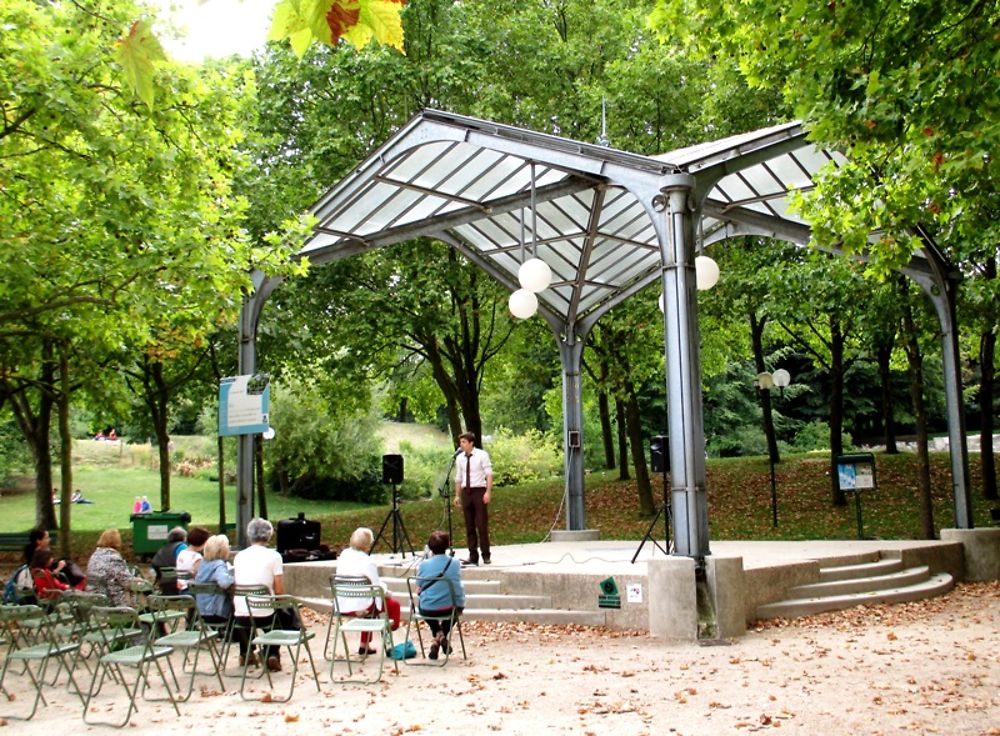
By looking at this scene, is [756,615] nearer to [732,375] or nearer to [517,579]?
[517,579]

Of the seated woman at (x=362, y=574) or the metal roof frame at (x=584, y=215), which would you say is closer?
the seated woman at (x=362, y=574)

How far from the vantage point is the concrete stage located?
921 cm

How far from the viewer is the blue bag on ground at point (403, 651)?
8406 mm

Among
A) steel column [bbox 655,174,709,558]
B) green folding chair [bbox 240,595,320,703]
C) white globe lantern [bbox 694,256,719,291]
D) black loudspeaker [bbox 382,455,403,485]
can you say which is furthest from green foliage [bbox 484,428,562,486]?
green folding chair [bbox 240,595,320,703]

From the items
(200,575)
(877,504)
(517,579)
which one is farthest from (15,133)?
(877,504)

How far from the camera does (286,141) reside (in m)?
20.5

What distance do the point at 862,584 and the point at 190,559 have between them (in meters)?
7.64

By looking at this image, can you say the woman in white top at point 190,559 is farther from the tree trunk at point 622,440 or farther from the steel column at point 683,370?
the tree trunk at point 622,440

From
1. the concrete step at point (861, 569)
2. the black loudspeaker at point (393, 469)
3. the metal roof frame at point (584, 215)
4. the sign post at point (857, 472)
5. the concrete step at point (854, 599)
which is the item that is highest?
the metal roof frame at point (584, 215)

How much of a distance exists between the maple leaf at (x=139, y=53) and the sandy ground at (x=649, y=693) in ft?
15.6

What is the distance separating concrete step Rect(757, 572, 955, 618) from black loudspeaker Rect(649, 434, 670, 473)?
199 centimetres

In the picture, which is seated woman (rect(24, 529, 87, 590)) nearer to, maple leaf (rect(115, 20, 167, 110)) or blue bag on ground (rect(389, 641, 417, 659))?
blue bag on ground (rect(389, 641, 417, 659))

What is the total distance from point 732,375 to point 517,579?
1126 inches

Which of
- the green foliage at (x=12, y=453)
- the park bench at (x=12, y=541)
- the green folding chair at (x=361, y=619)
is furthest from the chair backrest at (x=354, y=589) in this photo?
the green foliage at (x=12, y=453)
